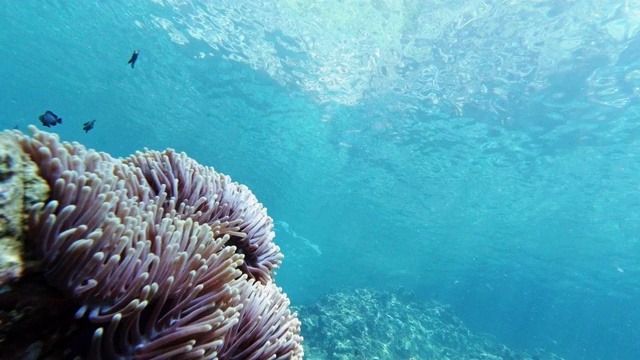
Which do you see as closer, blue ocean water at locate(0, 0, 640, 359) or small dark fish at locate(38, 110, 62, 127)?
small dark fish at locate(38, 110, 62, 127)

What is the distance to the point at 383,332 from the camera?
17938mm

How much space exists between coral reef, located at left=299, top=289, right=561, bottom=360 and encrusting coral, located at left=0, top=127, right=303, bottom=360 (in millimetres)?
12815

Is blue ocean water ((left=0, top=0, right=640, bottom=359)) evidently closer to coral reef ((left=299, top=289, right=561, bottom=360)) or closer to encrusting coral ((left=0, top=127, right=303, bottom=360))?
coral reef ((left=299, top=289, right=561, bottom=360))

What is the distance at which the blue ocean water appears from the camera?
50.3ft

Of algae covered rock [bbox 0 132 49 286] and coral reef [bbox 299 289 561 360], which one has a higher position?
algae covered rock [bbox 0 132 49 286]

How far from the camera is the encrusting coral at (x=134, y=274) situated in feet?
4.78

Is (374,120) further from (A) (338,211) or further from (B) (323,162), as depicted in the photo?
(A) (338,211)

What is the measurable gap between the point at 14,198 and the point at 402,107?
70.1 ft

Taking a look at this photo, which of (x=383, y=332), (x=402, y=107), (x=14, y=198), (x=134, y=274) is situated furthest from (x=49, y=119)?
(x=402, y=107)

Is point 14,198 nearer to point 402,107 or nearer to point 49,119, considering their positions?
point 49,119

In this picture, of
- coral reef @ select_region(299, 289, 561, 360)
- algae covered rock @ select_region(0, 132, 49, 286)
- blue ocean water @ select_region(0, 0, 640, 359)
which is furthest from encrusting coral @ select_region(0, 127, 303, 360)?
blue ocean water @ select_region(0, 0, 640, 359)

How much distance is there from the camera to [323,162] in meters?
31.8

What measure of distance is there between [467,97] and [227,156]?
27.9 meters

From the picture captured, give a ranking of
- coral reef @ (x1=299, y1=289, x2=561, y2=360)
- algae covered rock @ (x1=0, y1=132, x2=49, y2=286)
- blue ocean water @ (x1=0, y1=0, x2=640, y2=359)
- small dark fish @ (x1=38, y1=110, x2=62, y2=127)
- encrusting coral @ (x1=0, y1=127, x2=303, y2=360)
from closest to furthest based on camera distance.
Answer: algae covered rock @ (x1=0, y1=132, x2=49, y2=286), encrusting coral @ (x1=0, y1=127, x2=303, y2=360), small dark fish @ (x1=38, y1=110, x2=62, y2=127), coral reef @ (x1=299, y1=289, x2=561, y2=360), blue ocean water @ (x1=0, y1=0, x2=640, y2=359)
